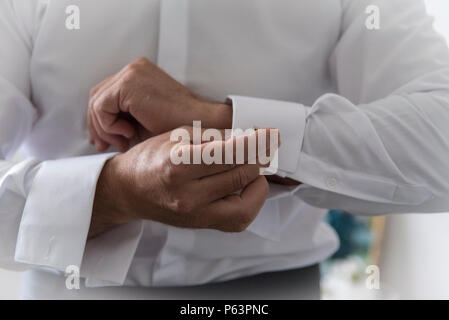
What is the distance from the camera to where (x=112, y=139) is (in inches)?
23.2

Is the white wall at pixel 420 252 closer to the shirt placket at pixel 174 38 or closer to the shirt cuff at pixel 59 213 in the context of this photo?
the shirt placket at pixel 174 38

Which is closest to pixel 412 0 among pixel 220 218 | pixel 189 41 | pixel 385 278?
pixel 189 41

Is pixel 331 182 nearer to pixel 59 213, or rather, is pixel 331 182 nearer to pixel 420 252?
pixel 59 213

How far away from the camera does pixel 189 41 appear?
612mm

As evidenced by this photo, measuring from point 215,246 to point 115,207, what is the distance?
0.19 metres

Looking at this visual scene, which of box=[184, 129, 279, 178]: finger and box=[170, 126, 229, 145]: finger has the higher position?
box=[170, 126, 229, 145]: finger

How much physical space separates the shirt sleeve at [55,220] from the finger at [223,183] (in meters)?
0.14

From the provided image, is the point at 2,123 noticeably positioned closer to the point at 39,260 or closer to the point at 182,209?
the point at 39,260

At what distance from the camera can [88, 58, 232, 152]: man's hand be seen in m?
0.53

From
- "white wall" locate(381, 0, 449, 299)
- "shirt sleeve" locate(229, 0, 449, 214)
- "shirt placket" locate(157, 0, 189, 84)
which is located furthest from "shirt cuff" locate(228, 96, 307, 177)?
"white wall" locate(381, 0, 449, 299)

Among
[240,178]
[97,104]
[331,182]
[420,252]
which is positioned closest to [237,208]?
[240,178]

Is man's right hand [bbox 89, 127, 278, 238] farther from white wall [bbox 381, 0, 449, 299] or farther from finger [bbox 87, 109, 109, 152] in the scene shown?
white wall [bbox 381, 0, 449, 299]

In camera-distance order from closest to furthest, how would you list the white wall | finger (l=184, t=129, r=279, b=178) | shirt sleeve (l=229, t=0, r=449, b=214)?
finger (l=184, t=129, r=279, b=178) → shirt sleeve (l=229, t=0, r=449, b=214) → the white wall

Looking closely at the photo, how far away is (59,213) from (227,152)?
0.76 ft
